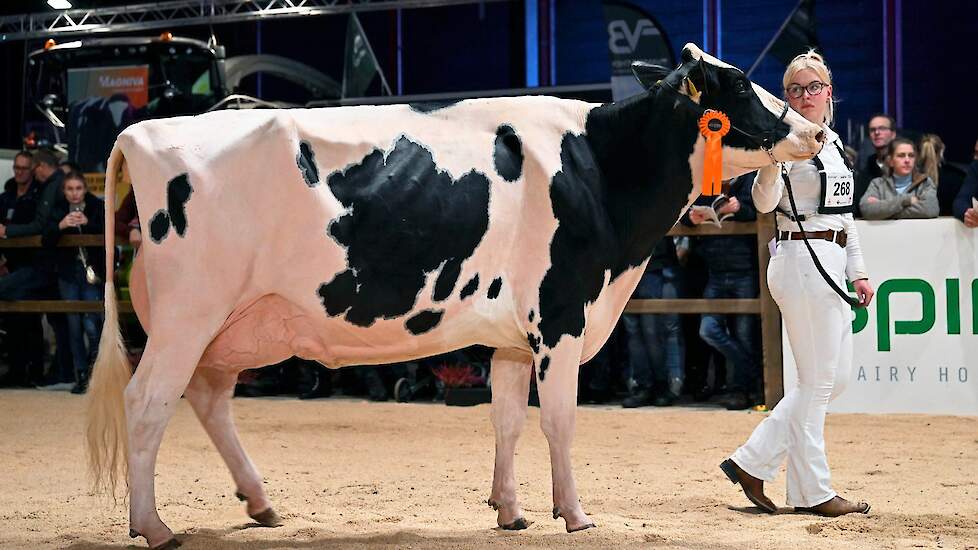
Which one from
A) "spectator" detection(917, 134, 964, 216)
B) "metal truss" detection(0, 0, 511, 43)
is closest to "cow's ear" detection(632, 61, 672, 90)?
"spectator" detection(917, 134, 964, 216)

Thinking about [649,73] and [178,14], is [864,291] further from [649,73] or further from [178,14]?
[178,14]

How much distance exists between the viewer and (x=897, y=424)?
800 cm

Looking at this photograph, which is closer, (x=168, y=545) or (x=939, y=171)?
(x=168, y=545)

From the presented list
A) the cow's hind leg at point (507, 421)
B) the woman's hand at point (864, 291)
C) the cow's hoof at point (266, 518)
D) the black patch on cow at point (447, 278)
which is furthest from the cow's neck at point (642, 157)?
the cow's hoof at point (266, 518)

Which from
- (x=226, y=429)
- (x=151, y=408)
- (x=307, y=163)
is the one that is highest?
(x=307, y=163)

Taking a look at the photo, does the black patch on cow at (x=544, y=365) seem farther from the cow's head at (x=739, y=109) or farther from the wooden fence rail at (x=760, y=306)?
the wooden fence rail at (x=760, y=306)

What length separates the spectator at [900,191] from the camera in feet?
28.3

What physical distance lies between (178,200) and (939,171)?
6.75 m

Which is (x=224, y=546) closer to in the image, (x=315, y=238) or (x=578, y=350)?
(x=315, y=238)

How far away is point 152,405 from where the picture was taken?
4371 mm

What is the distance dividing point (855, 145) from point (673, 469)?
28.0 feet

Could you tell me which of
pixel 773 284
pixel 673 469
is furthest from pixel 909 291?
pixel 773 284

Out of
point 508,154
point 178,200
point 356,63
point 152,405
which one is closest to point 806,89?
point 508,154

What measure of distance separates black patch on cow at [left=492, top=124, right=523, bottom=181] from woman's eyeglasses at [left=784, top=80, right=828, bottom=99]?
1394 mm
